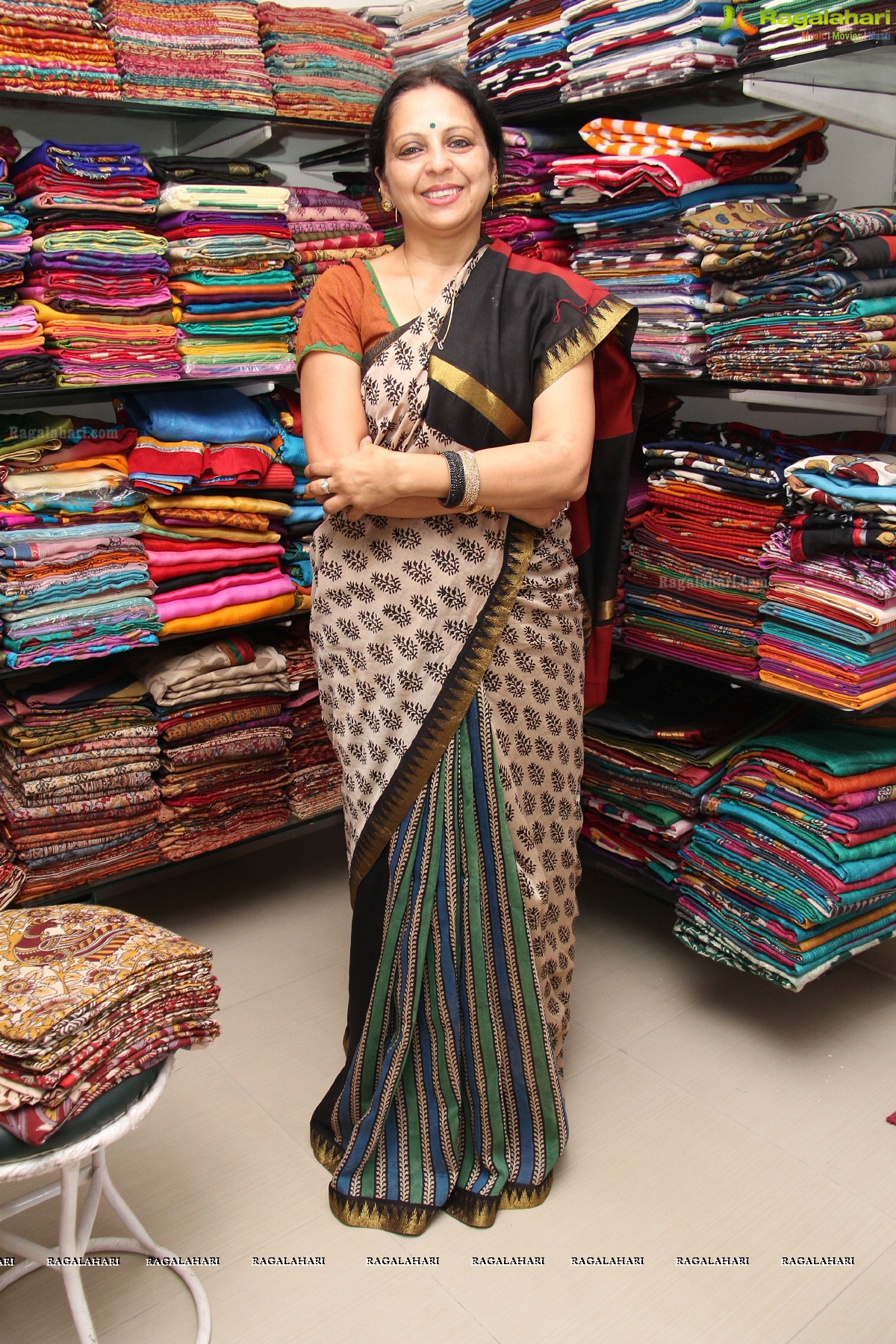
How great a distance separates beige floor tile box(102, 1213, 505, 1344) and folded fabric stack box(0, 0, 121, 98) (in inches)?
82.9

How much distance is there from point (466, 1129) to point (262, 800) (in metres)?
1.05

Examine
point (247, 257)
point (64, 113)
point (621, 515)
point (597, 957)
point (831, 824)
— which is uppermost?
point (64, 113)

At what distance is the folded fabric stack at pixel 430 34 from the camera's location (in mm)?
2674

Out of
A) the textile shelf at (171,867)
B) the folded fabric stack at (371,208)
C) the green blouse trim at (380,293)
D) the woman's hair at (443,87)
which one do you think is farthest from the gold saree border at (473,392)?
the textile shelf at (171,867)

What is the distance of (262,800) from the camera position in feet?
9.07

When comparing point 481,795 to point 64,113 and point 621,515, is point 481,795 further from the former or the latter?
point 64,113

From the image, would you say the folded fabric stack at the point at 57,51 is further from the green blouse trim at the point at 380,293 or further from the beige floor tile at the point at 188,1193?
the beige floor tile at the point at 188,1193

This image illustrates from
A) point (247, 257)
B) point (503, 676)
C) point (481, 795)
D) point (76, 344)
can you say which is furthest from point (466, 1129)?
point (247, 257)

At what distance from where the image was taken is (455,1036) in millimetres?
1909

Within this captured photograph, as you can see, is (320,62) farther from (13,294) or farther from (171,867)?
(171,867)

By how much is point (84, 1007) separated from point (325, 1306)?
0.68 metres

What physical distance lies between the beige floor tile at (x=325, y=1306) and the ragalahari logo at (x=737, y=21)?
85.8 inches

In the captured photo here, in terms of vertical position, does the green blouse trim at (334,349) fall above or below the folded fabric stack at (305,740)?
above

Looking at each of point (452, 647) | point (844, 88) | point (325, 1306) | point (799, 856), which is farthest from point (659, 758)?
point (844, 88)
